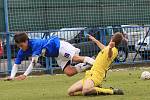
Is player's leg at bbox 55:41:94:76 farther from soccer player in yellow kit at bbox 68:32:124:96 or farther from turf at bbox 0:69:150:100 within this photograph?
soccer player in yellow kit at bbox 68:32:124:96

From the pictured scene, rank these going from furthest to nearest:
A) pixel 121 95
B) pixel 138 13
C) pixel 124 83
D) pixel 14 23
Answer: pixel 138 13 → pixel 14 23 → pixel 124 83 → pixel 121 95

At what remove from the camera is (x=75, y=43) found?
1956 centimetres

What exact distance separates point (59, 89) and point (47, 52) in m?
1.70

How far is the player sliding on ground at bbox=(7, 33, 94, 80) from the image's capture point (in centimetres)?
1097

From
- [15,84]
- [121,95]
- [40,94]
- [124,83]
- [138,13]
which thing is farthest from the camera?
[138,13]

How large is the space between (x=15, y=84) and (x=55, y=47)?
3419mm

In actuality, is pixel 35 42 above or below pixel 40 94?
above

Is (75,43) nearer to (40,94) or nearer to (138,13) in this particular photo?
(138,13)

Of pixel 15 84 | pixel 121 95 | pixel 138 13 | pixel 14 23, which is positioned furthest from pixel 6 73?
pixel 121 95

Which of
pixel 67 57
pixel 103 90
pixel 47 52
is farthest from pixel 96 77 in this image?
pixel 47 52

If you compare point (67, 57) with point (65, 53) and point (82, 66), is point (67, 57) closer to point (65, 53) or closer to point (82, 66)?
point (65, 53)

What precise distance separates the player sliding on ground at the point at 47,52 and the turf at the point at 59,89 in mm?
596

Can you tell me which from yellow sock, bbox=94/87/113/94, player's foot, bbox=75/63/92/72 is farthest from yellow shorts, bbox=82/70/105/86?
player's foot, bbox=75/63/92/72

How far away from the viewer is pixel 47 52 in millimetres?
11453
